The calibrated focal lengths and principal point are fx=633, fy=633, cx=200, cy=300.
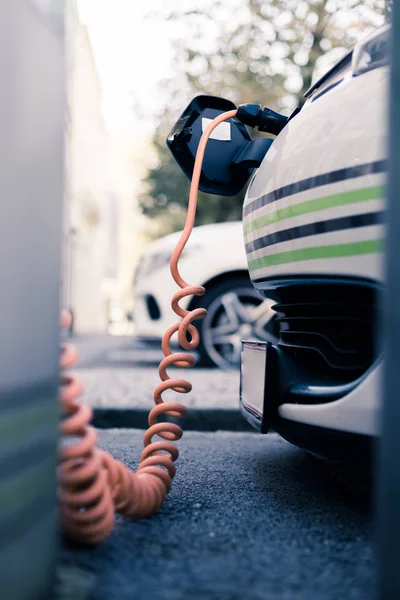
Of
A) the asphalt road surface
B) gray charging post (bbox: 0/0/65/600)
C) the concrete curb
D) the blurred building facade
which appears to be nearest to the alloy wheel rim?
the concrete curb

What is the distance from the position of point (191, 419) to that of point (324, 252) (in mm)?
2049

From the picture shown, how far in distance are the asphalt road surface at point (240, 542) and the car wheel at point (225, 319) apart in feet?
8.96

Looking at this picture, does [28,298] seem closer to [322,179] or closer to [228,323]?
[322,179]

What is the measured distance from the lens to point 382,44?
1578 mm

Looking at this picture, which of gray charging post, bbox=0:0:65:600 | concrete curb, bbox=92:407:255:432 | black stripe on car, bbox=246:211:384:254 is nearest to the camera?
gray charging post, bbox=0:0:65:600

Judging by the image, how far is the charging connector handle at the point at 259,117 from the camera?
2.13 metres

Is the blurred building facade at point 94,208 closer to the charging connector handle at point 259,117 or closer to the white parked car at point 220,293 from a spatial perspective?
the white parked car at point 220,293

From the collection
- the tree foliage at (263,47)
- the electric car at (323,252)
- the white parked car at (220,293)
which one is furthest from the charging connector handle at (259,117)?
the tree foliage at (263,47)

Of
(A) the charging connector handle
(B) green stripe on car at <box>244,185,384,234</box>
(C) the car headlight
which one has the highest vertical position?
(C) the car headlight

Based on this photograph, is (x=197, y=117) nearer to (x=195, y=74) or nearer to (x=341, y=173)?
(x=341, y=173)

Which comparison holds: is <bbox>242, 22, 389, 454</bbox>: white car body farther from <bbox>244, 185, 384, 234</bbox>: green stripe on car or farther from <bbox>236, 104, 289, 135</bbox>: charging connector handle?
<bbox>236, 104, 289, 135</bbox>: charging connector handle

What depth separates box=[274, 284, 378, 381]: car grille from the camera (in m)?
1.66

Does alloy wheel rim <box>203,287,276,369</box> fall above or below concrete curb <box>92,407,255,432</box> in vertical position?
above

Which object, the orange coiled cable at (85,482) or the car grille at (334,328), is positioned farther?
the car grille at (334,328)
